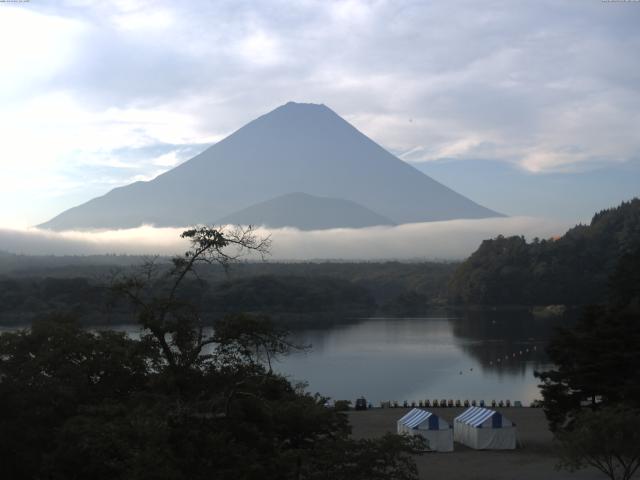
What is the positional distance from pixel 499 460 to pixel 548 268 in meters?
63.4

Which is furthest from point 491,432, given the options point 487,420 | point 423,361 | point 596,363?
point 423,361

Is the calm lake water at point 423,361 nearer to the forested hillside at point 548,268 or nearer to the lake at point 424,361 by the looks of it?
the lake at point 424,361

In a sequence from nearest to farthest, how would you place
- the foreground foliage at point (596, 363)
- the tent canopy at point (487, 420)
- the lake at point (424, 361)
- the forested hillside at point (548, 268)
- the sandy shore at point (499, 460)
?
the sandy shore at point (499, 460), the foreground foliage at point (596, 363), the tent canopy at point (487, 420), the lake at point (424, 361), the forested hillside at point (548, 268)

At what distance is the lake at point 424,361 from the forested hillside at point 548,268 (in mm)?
15756

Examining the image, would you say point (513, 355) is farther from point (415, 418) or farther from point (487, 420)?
point (487, 420)

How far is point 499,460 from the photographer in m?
14.5

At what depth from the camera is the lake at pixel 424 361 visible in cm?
2844

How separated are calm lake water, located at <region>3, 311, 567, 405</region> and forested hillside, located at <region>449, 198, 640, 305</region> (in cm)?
1519

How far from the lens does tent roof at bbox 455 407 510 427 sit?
15781 millimetres

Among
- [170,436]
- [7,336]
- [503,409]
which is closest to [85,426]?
[170,436]

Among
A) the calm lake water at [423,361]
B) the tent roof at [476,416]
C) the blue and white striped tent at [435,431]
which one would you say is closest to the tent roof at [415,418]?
the blue and white striped tent at [435,431]

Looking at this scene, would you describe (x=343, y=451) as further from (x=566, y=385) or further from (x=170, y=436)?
(x=566, y=385)

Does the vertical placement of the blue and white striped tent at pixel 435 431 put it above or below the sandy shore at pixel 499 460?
above

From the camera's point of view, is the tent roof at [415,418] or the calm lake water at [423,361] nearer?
the tent roof at [415,418]
